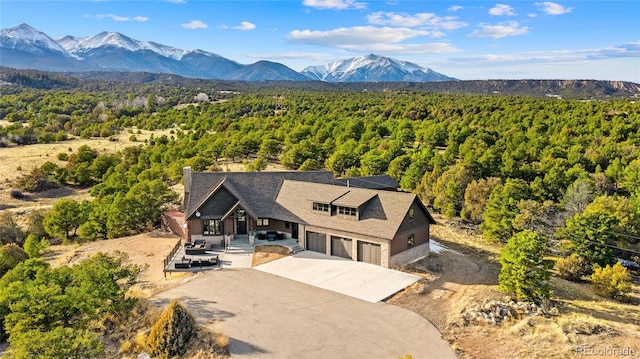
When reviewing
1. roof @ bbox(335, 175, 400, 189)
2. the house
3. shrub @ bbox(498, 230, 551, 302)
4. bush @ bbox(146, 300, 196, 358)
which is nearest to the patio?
the house

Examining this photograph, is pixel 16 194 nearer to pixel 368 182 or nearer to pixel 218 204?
pixel 218 204

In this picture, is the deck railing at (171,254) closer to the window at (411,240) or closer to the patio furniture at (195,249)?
the patio furniture at (195,249)

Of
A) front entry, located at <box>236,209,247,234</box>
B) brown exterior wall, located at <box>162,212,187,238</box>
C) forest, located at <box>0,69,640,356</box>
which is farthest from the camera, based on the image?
forest, located at <box>0,69,640,356</box>

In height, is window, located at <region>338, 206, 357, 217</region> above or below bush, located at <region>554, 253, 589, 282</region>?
above

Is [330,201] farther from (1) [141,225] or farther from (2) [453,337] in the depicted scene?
(1) [141,225]

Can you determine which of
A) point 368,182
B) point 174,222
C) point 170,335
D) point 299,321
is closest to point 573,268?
point 368,182

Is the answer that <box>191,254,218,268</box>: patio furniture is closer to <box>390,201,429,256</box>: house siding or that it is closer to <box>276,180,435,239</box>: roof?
<box>276,180,435,239</box>: roof

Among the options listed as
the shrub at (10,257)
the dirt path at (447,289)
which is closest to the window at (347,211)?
the dirt path at (447,289)

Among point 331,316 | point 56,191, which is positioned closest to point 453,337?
point 331,316
